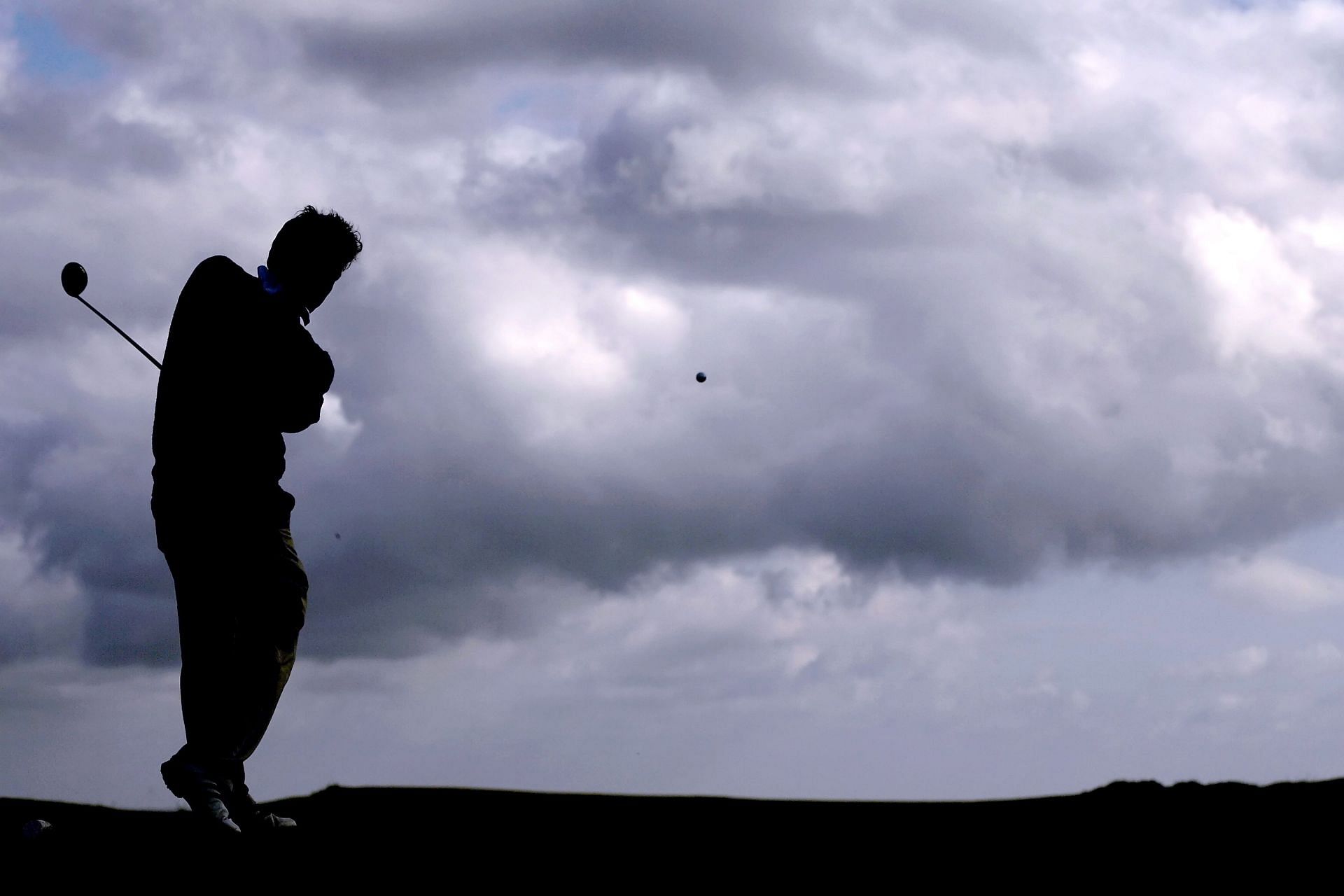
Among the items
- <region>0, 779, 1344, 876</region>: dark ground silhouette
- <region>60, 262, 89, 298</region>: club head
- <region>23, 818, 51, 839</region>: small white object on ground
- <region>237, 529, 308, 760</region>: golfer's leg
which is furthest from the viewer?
<region>60, 262, 89, 298</region>: club head

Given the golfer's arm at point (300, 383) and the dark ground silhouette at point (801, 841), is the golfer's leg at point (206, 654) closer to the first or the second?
the dark ground silhouette at point (801, 841)

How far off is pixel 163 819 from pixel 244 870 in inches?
65.8

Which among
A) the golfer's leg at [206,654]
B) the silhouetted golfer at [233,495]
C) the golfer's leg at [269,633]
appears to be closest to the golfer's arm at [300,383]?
the silhouetted golfer at [233,495]

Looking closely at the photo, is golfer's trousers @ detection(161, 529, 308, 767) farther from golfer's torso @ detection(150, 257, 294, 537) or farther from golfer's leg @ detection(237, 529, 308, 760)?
golfer's torso @ detection(150, 257, 294, 537)

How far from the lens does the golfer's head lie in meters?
5.85

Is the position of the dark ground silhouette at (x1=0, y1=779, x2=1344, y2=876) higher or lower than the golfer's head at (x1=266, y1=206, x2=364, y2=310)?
lower

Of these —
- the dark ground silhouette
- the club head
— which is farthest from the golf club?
the dark ground silhouette

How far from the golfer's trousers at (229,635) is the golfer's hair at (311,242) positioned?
3.45 ft

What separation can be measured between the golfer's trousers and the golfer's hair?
3.45ft

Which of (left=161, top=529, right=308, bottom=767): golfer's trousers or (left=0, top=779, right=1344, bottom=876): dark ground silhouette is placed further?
(left=161, top=529, right=308, bottom=767): golfer's trousers

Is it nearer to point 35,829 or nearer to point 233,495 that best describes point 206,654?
point 233,495

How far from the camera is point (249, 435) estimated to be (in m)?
5.73

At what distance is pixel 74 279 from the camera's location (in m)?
6.76

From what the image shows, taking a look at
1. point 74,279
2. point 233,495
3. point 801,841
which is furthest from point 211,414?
point 801,841
